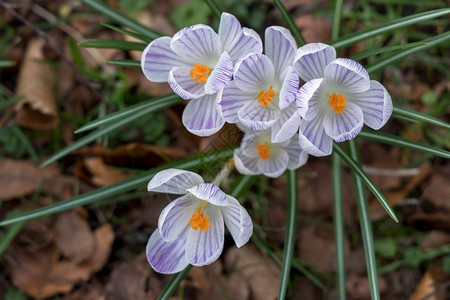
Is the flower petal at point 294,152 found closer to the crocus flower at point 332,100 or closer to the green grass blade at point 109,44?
the crocus flower at point 332,100

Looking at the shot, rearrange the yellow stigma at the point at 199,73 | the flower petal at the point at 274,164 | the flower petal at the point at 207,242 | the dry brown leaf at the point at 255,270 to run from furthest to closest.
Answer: the dry brown leaf at the point at 255,270 < the flower petal at the point at 274,164 < the yellow stigma at the point at 199,73 < the flower petal at the point at 207,242

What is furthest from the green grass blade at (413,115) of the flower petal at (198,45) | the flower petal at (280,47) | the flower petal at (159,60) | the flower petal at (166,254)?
the flower petal at (166,254)

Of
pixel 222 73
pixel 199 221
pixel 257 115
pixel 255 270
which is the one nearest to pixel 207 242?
pixel 199 221

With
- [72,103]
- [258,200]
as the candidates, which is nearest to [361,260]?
[258,200]

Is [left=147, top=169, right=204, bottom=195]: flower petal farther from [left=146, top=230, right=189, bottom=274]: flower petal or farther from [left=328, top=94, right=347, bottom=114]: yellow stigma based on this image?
[left=328, top=94, right=347, bottom=114]: yellow stigma

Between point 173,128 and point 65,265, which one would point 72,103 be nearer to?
point 173,128
